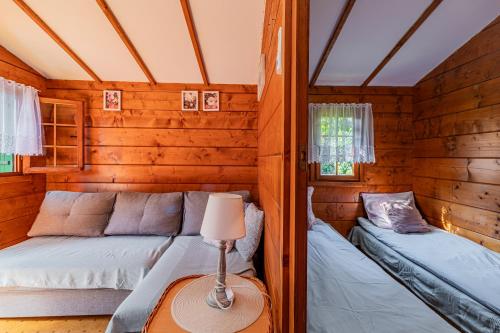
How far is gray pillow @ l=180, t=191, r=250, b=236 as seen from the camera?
2.30 m

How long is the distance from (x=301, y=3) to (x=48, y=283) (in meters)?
2.42

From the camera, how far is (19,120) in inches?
89.0

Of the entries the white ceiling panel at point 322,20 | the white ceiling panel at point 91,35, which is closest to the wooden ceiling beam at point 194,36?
the white ceiling panel at point 91,35

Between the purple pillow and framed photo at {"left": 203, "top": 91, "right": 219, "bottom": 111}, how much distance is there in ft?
7.74

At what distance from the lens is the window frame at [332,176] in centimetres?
288

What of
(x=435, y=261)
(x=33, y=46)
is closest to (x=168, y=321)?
(x=435, y=261)

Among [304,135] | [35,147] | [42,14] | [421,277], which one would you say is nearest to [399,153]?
[421,277]

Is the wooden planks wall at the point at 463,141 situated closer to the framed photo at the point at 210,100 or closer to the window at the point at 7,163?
the framed photo at the point at 210,100

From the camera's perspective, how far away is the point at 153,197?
243 centimetres

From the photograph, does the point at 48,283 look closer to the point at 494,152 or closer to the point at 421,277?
the point at 421,277

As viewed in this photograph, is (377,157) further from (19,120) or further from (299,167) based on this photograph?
(19,120)

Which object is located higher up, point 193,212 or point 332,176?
point 332,176

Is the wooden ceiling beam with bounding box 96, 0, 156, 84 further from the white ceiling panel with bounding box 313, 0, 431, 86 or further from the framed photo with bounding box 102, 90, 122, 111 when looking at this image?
the white ceiling panel with bounding box 313, 0, 431, 86

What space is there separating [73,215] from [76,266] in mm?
765
